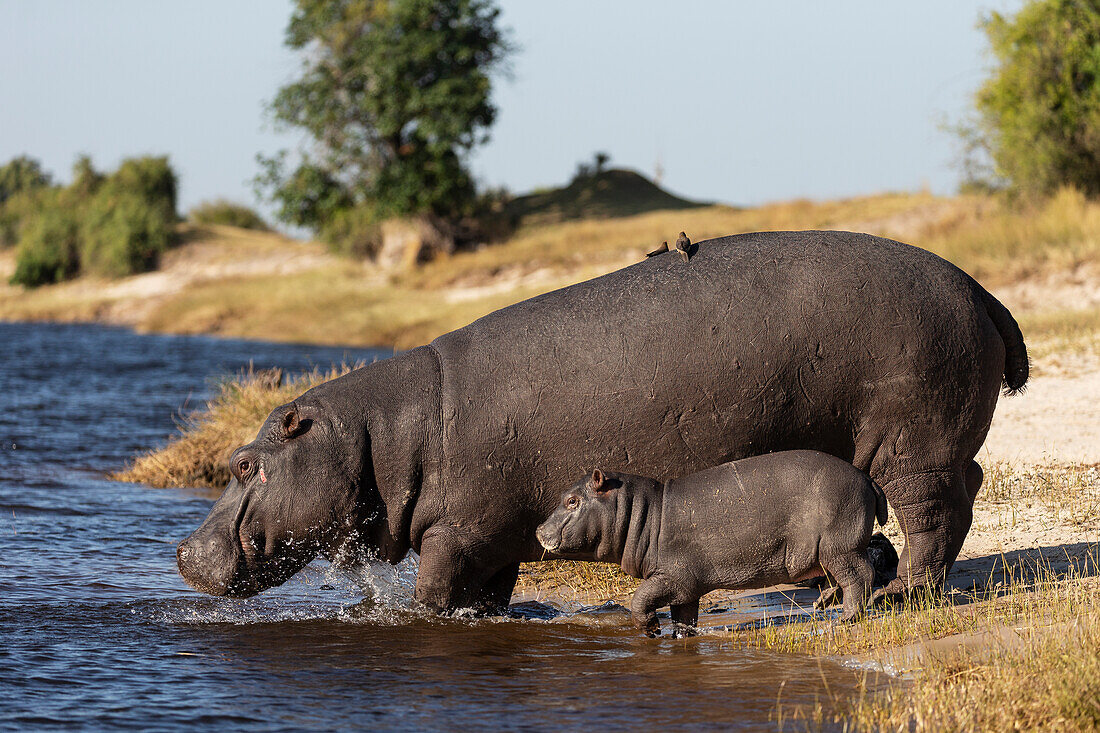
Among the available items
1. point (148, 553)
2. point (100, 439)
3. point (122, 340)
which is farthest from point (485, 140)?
point (148, 553)

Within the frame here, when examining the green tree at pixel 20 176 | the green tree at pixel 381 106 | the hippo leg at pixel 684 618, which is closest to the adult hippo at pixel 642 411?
the hippo leg at pixel 684 618

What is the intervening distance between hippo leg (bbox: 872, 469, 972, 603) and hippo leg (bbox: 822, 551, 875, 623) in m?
0.18

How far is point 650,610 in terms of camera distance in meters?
6.53

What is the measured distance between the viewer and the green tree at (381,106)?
4175 centimetres

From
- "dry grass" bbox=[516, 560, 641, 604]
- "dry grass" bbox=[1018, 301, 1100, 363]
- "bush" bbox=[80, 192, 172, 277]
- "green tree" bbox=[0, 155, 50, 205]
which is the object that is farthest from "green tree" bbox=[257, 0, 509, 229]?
"green tree" bbox=[0, 155, 50, 205]

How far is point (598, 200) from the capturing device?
51.8 meters

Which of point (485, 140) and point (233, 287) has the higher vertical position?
point (485, 140)

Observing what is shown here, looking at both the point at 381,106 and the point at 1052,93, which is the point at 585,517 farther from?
the point at 381,106

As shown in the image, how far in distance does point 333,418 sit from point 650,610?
2023 mm

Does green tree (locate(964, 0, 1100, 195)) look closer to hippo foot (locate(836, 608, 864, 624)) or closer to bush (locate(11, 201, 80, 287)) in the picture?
hippo foot (locate(836, 608, 864, 624))

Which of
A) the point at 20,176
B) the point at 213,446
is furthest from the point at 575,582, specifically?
the point at 20,176

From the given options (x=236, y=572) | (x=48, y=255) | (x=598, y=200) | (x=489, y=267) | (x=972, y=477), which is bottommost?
(x=236, y=572)

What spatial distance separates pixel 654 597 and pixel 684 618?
0.34 meters

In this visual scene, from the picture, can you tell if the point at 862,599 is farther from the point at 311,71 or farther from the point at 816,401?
the point at 311,71
